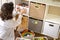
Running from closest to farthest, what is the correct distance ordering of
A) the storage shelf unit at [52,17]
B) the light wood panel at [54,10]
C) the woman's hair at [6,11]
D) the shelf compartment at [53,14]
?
the woman's hair at [6,11] → the storage shelf unit at [52,17] → the shelf compartment at [53,14] → the light wood panel at [54,10]

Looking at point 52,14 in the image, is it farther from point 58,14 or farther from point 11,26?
point 11,26

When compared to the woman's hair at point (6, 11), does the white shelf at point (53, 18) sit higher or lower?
lower

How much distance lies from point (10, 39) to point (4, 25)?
27 centimetres

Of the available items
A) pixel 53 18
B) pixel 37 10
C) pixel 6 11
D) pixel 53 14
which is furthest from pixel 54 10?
pixel 6 11

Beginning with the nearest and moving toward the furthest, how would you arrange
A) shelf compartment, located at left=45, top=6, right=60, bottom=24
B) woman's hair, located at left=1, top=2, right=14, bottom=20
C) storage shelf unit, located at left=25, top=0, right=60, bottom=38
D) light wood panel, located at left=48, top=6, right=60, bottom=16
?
woman's hair, located at left=1, top=2, right=14, bottom=20
storage shelf unit, located at left=25, top=0, right=60, bottom=38
shelf compartment, located at left=45, top=6, right=60, bottom=24
light wood panel, located at left=48, top=6, right=60, bottom=16

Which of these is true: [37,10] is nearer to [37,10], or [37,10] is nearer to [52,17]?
[37,10]

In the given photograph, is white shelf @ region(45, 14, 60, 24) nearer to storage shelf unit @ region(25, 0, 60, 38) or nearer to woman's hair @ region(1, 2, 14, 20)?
storage shelf unit @ region(25, 0, 60, 38)

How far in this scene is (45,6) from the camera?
206cm

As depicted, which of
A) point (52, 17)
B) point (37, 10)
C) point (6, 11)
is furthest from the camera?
point (52, 17)

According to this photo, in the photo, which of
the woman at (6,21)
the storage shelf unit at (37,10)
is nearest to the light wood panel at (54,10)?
the storage shelf unit at (37,10)

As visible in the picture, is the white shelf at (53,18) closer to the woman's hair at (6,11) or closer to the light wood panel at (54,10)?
the light wood panel at (54,10)

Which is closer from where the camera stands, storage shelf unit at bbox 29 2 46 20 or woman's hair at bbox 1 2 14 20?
woman's hair at bbox 1 2 14 20

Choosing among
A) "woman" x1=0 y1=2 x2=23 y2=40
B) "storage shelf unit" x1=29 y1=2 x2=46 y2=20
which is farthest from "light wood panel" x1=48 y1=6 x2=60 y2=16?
"woman" x1=0 y1=2 x2=23 y2=40

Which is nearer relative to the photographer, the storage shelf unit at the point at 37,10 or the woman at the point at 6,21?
the woman at the point at 6,21
